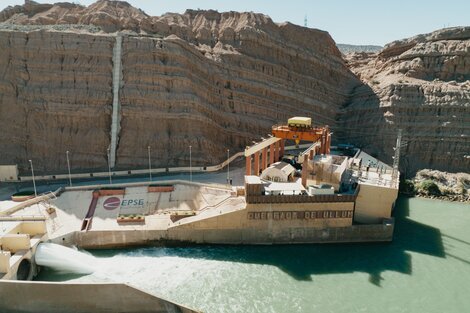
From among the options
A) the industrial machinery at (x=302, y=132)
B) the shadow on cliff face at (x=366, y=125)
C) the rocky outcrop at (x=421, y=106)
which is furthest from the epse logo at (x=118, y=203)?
the rocky outcrop at (x=421, y=106)

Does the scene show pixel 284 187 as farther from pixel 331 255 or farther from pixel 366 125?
pixel 366 125

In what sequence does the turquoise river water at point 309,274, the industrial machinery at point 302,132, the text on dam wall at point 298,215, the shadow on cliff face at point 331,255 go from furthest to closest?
the industrial machinery at point 302,132, the text on dam wall at point 298,215, the shadow on cliff face at point 331,255, the turquoise river water at point 309,274

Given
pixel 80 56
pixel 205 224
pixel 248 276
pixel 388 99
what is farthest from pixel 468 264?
pixel 80 56

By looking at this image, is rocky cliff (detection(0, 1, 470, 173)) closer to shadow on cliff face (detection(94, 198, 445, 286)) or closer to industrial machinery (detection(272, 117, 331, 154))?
industrial machinery (detection(272, 117, 331, 154))

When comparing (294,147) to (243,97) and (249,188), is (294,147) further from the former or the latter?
(249,188)

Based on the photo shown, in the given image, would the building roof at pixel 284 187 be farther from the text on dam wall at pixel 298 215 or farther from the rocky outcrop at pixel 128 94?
the rocky outcrop at pixel 128 94

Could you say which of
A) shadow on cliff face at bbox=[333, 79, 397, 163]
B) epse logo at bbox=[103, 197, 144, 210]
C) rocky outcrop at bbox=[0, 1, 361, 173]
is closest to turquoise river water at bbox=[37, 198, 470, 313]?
epse logo at bbox=[103, 197, 144, 210]
